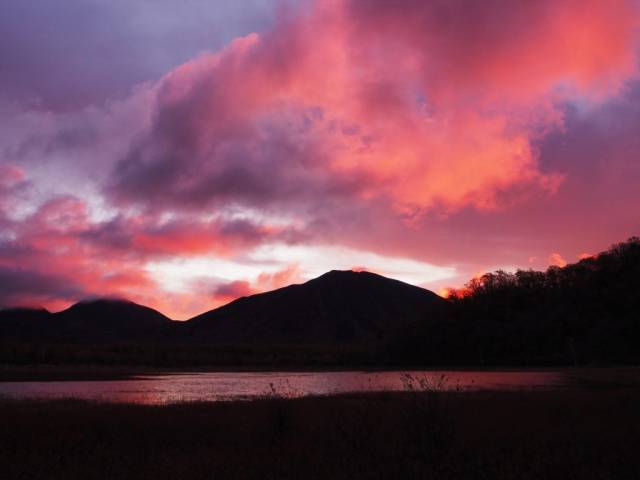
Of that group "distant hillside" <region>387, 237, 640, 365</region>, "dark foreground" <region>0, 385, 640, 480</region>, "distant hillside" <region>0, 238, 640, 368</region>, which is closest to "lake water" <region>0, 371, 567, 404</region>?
"dark foreground" <region>0, 385, 640, 480</region>

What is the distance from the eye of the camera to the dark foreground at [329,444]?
44.8ft

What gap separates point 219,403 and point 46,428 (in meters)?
12.9

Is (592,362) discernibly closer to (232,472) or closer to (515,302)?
(515,302)

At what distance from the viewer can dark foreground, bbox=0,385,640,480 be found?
13648 mm

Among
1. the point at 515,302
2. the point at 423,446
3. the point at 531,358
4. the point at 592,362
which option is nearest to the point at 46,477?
the point at 423,446

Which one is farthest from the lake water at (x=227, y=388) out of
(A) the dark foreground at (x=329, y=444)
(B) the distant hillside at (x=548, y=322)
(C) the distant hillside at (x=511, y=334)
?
(C) the distant hillside at (x=511, y=334)

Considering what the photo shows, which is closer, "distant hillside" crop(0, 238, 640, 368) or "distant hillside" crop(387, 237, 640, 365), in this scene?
"distant hillside" crop(387, 237, 640, 365)

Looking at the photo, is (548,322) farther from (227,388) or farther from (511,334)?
(227,388)

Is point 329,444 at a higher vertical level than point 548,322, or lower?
lower

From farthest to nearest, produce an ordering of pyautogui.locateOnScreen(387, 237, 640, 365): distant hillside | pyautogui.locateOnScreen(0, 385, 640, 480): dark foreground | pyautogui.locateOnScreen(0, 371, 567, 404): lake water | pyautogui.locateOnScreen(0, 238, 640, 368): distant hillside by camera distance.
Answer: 1. pyautogui.locateOnScreen(0, 238, 640, 368): distant hillside
2. pyautogui.locateOnScreen(387, 237, 640, 365): distant hillside
3. pyautogui.locateOnScreen(0, 371, 567, 404): lake water
4. pyautogui.locateOnScreen(0, 385, 640, 480): dark foreground

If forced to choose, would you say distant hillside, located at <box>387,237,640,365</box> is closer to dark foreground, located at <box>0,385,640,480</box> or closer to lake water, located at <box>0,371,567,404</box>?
lake water, located at <box>0,371,567,404</box>

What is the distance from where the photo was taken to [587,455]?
15023mm

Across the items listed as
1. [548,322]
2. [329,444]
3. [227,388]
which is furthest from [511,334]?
[329,444]

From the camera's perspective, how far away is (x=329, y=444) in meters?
18.1
